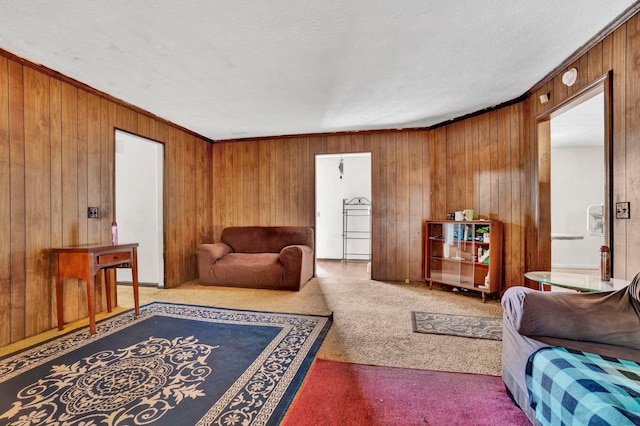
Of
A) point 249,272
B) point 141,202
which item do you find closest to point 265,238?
point 249,272

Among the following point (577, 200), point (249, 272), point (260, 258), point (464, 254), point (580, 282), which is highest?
point (577, 200)

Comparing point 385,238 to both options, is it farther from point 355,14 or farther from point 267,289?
point 355,14

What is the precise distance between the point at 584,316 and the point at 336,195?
5.62m

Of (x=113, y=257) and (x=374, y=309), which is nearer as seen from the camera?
(x=113, y=257)

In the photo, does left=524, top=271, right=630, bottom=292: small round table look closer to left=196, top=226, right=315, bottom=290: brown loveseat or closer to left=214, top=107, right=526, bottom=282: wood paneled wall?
left=214, top=107, right=526, bottom=282: wood paneled wall

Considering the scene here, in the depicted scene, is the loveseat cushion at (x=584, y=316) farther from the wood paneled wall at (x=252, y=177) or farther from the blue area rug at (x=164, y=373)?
the blue area rug at (x=164, y=373)

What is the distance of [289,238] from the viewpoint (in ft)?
15.1

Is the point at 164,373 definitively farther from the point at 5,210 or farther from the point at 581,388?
the point at 581,388

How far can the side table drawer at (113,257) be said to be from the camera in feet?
8.21

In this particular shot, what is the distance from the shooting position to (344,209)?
6723mm

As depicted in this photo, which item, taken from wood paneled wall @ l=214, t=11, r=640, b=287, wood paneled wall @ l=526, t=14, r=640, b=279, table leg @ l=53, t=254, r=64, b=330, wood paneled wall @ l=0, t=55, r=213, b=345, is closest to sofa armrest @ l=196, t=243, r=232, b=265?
wood paneled wall @ l=214, t=11, r=640, b=287

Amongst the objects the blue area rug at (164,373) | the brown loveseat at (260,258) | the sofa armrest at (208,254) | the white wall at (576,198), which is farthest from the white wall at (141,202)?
the white wall at (576,198)

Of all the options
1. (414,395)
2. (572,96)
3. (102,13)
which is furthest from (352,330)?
(102,13)

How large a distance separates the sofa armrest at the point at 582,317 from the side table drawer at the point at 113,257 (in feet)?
10.2
